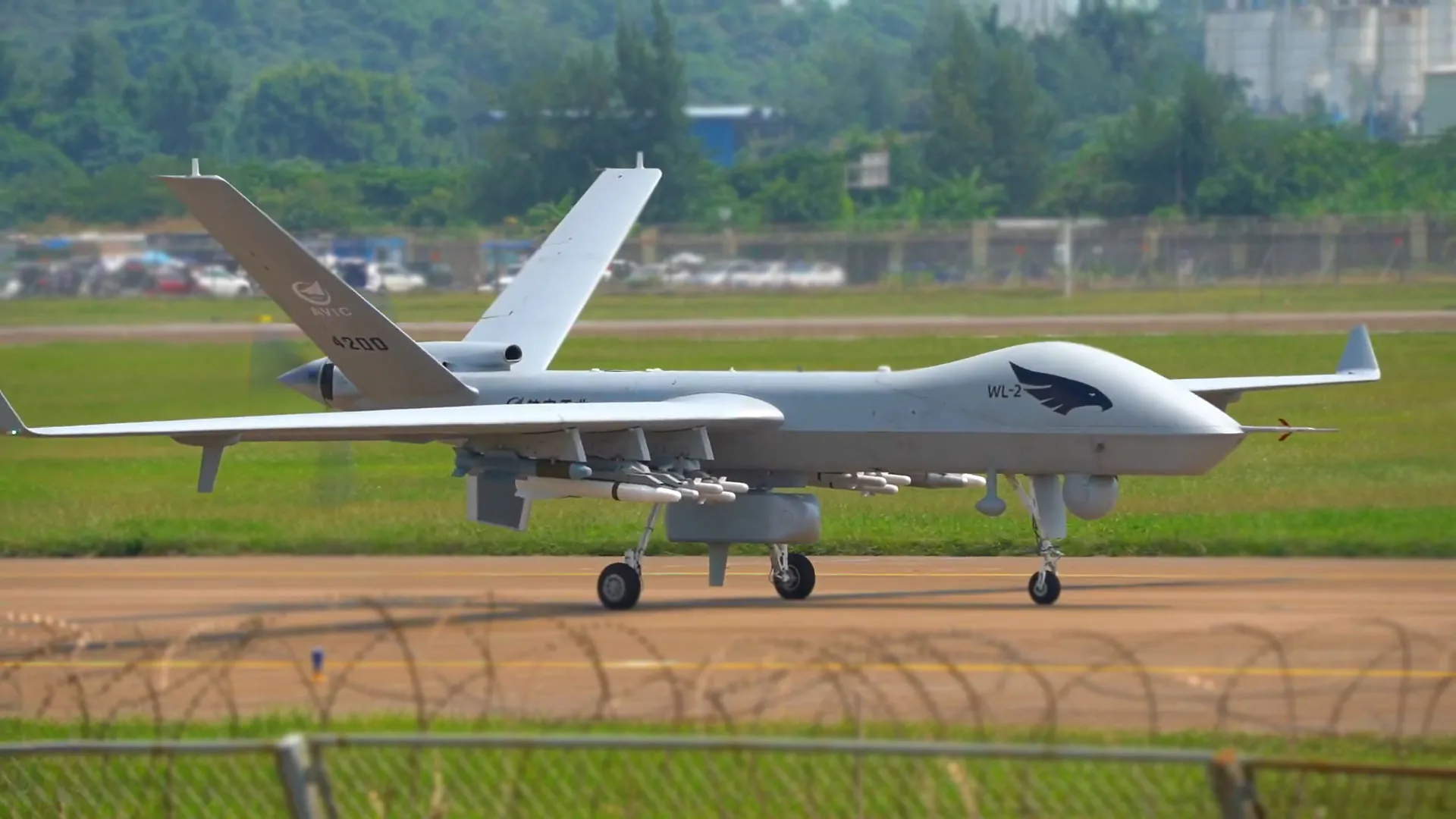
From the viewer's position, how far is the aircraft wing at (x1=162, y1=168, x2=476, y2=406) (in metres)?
21.6

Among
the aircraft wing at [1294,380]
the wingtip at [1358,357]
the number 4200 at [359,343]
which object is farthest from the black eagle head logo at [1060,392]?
the number 4200 at [359,343]

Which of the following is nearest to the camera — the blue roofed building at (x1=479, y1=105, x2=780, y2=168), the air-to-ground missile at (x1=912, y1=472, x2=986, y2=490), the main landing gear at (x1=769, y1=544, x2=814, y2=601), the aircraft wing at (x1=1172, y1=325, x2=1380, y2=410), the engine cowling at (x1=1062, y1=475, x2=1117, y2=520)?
the engine cowling at (x1=1062, y1=475, x2=1117, y2=520)

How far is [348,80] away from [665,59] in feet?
99.0

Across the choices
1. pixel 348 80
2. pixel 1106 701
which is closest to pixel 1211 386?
pixel 1106 701

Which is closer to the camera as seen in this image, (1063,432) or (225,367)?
(1063,432)

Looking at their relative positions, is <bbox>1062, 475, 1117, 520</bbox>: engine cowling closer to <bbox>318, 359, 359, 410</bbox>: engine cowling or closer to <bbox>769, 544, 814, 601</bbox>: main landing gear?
<bbox>769, 544, 814, 601</bbox>: main landing gear

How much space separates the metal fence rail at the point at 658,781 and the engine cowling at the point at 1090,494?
686cm

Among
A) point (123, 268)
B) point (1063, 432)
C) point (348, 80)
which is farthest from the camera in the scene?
point (348, 80)

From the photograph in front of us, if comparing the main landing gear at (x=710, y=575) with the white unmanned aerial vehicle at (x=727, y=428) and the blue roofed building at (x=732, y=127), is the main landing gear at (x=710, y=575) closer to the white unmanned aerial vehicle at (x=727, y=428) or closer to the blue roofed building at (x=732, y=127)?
the white unmanned aerial vehicle at (x=727, y=428)

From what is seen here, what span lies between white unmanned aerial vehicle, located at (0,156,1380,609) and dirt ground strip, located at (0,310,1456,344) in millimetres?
28319

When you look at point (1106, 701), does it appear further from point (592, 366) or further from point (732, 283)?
point (732, 283)

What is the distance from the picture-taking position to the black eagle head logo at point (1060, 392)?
19.2 m

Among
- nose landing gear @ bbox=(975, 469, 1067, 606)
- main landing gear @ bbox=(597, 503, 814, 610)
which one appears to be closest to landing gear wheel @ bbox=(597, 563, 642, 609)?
main landing gear @ bbox=(597, 503, 814, 610)

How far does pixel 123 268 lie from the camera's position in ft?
173
